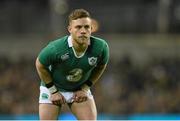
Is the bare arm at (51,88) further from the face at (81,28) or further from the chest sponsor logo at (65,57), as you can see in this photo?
the face at (81,28)

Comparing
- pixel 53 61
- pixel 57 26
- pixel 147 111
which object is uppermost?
pixel 53 61

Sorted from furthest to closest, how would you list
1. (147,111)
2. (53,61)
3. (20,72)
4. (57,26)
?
(57,26)
(20,72)
(147,111)
(53,61)

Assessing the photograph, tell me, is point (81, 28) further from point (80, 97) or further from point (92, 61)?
point (80, 97)

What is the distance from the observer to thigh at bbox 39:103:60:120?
823 cm

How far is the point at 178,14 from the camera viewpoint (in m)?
19.6

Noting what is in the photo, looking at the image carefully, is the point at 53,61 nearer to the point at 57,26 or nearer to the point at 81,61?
the point at 81,61

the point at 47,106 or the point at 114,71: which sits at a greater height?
the point at 47,106

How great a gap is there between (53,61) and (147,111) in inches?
344

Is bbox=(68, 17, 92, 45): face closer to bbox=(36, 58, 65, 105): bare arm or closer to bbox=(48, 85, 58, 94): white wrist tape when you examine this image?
bbox=(36, 58, 65, 105): bare arm

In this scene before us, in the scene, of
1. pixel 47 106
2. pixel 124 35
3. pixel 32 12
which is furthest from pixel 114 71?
pixel 47 106

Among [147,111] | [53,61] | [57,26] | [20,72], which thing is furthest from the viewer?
[57,26]

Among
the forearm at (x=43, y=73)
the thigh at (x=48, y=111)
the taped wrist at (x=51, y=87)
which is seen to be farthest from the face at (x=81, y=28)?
the thigh at (x=48, y=111)

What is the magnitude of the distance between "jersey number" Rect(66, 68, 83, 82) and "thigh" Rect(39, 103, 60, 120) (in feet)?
1.16

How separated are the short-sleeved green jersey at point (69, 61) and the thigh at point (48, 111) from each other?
0.26 m
